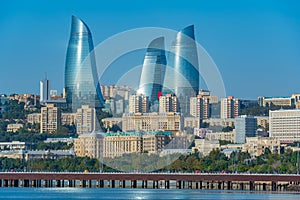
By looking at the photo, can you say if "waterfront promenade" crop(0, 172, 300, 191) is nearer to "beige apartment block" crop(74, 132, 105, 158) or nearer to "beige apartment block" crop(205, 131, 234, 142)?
"beige apartment block" crop(74, 132, 105, 158)

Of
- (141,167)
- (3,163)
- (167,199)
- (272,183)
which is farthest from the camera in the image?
(3,163)

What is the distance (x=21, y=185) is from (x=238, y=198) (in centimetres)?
3740

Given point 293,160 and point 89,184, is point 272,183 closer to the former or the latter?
point 89,184

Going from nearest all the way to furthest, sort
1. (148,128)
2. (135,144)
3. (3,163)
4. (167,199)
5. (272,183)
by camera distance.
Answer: (167,199) → (272,183) → (3,163) → (135,144) → (148,128)

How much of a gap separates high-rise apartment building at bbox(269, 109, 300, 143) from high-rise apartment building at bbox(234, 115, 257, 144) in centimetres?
284

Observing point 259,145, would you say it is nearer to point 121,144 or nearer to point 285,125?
point 121,144

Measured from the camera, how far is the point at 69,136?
196 metres

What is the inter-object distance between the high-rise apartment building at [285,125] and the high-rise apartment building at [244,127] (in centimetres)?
284

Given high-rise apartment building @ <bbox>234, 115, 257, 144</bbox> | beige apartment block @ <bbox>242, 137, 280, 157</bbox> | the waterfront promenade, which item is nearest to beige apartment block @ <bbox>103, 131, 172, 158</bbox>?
beige apartment block @ <bbox>242, 137, 280, 157</bbox>

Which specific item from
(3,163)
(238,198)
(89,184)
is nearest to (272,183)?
(89,184)

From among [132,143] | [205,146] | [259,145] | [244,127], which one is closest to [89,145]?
[132,143]

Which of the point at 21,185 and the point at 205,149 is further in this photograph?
the point at 205,149

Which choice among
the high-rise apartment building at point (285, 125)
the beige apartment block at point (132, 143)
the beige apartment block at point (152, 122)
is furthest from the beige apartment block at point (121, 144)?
the high-rise apartment building at point (285, 125)

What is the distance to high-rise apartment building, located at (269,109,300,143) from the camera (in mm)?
188625
